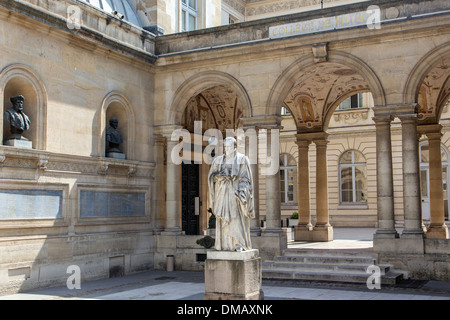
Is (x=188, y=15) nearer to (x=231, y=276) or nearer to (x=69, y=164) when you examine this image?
(x=69, y=164)

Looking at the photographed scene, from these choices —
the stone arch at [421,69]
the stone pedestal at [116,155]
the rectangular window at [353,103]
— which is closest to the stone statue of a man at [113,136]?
the stone pedestal at [116,155]

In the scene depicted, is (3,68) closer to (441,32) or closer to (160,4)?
(160,4)

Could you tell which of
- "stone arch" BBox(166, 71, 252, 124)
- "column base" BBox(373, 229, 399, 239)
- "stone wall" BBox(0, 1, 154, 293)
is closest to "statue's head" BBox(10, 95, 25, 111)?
"stone wall" BBox(0, 1, 154, 293)

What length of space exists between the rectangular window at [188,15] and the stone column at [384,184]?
363 inches

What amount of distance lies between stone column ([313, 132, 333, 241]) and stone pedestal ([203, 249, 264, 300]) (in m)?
10.1

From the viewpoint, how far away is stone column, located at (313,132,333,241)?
19.3m

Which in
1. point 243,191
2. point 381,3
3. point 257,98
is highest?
point 381,3

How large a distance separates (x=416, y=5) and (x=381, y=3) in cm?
85

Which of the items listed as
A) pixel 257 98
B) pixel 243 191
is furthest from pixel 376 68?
pixel 243 191

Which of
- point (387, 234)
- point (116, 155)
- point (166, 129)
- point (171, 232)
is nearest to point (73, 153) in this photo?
point (116, 155)

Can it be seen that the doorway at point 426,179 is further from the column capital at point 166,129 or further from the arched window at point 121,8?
the arched window at point 121,8

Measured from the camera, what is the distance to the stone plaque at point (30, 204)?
12.3 m

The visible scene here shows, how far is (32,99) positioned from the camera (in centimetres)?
1338

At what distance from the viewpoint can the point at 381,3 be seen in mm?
14406
